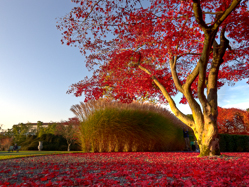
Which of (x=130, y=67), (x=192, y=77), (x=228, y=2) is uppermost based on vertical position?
(x=228, y=2)

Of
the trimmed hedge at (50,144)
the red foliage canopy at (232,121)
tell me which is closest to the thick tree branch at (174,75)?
the trimmed hedge at (50,144)

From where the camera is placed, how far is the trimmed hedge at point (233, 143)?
11.9 metres

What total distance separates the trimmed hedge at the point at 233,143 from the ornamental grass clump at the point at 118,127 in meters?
4.94

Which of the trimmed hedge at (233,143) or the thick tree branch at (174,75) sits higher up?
the thick tree branch at (174,75)

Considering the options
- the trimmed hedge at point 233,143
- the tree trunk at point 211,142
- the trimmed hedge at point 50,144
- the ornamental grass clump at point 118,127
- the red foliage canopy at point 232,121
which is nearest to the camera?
the tree trunk at point 211,142

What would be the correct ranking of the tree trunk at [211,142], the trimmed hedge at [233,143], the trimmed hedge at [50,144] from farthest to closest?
the trimmed hedge at [50,144] → the trimmed hedge at [233,143] → the tree trunk at [211,142]

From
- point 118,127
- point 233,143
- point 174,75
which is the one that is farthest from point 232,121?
point 118,127

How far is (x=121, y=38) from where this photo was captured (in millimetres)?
7078

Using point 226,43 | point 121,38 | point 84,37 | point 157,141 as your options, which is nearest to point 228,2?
point 226,43

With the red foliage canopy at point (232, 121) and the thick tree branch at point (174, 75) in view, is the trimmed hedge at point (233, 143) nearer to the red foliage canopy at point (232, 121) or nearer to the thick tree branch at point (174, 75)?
the thick tree branch at point (174, 75)

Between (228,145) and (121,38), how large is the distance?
9.80 meters

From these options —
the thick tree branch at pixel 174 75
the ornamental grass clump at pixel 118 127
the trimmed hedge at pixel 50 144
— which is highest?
the thick tree branch at pixel 174 75

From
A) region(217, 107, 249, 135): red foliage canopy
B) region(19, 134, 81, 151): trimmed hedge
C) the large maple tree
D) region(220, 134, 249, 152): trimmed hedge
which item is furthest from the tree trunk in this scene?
region(217, 107, 249, 135): red foliage canopy

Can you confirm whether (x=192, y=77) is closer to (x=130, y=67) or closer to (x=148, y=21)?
(x=148, y=21)
